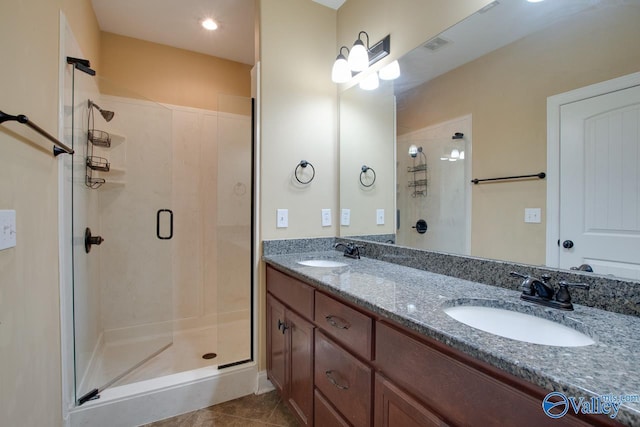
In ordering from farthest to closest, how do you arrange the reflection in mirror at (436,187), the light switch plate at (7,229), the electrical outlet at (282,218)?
the electrical outlet at (282,218) → the reflection in mirror at (436,187) → the light switch plate at (7,229)

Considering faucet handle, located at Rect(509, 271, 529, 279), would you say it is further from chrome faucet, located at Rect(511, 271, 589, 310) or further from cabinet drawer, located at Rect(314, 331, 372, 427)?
cabinet drawer, located at Rect(314, 331, 372, 427)

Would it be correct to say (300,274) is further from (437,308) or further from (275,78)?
(275,78)

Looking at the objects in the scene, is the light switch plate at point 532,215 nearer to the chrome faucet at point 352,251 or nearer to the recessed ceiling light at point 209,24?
the chrome faucet at point 352,251

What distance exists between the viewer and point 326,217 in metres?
2.20

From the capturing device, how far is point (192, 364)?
2.24m

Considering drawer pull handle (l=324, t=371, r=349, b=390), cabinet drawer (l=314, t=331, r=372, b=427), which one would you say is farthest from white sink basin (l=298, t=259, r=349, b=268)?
drawer pull handle (l=324, t=371, r=349, b=390)

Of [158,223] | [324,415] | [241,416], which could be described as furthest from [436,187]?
[158,223]

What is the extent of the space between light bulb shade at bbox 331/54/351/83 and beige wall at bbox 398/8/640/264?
768mm

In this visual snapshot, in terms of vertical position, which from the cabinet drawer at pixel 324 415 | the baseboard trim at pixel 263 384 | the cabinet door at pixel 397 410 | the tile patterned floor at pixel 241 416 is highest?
the cabinet door at pixel 397 410

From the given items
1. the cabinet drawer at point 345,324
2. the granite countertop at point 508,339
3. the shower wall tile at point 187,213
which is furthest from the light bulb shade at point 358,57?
the shower wall tile at point 187,213

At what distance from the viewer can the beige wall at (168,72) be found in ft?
8.43

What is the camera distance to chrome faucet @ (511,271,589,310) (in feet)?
3.03

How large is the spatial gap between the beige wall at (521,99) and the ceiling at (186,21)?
1449 mm

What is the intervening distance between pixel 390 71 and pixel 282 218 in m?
1.16
